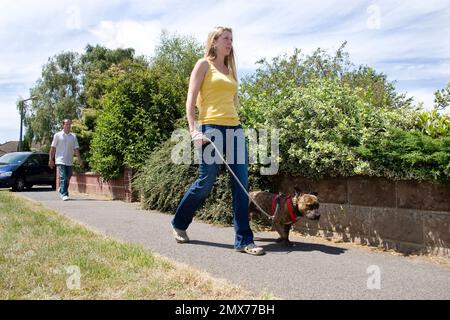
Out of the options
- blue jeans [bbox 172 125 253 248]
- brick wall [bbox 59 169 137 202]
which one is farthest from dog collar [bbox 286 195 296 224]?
brick wall [bbox 59 169 137 202]

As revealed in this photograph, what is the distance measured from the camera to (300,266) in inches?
169

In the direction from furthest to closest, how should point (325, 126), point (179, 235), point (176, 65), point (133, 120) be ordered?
point (176, 65) < point (133, 120) < point (325, 126) < point (179, 235)

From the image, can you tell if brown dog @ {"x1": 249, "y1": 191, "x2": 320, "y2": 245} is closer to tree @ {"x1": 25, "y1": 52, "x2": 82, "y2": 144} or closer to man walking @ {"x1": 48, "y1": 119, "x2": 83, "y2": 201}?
man walking @ {"x1": 48, "y1": 119, "x2": 83, "y2": 201}

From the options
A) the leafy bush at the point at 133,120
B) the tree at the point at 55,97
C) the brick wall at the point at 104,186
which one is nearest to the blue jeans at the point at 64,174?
the leafy bush at the point at 133,120

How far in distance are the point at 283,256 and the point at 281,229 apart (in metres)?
0.71

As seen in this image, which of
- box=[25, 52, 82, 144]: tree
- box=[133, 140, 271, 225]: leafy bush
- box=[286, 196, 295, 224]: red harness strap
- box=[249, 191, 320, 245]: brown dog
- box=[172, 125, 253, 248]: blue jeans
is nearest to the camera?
box=[172, 125, 253, 248]: blue jeans

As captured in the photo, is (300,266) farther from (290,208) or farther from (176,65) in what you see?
(176,65)

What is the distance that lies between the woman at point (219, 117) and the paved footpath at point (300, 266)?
1.34 feet

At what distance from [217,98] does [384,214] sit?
2.33 meters

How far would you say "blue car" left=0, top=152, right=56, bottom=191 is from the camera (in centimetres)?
1686

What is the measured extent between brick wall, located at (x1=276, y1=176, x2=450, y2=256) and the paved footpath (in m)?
0.26

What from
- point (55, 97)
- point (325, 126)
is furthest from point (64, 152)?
point (55, 97)
